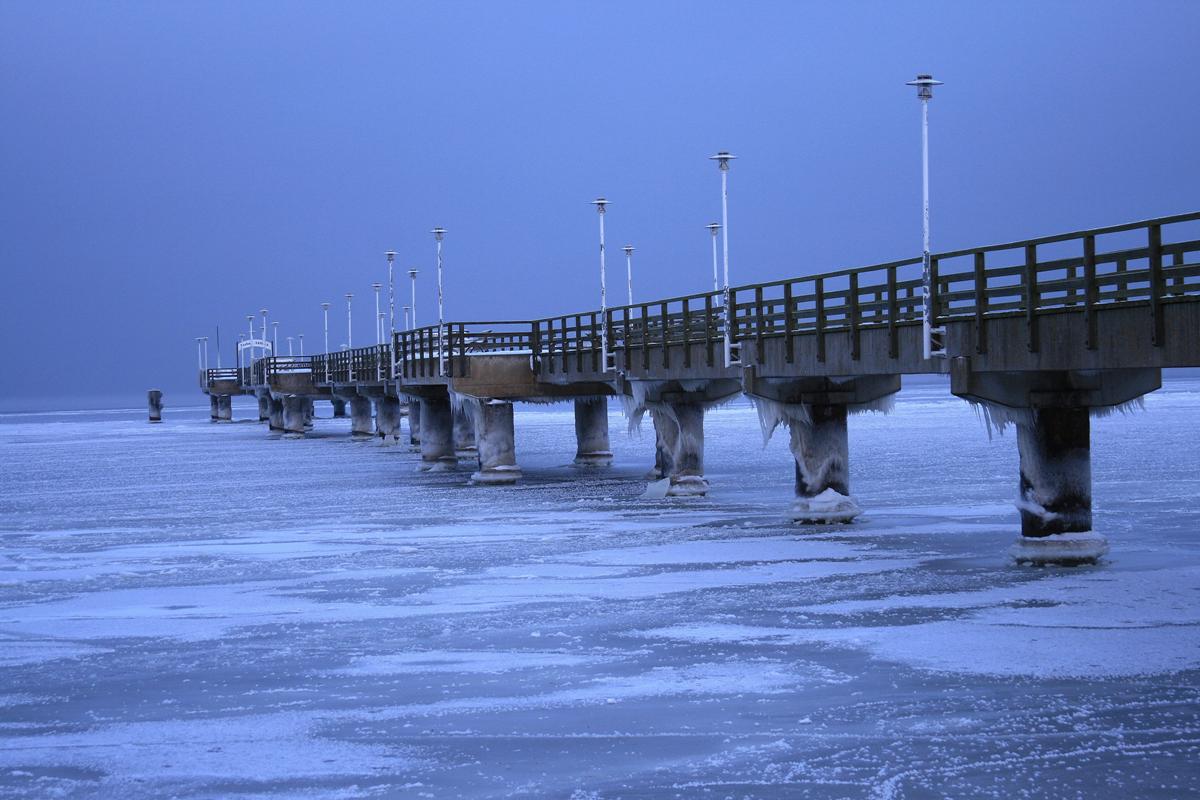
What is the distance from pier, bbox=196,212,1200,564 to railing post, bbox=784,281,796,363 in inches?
1.6

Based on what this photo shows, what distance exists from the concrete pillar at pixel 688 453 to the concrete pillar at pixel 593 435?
51.7 feet

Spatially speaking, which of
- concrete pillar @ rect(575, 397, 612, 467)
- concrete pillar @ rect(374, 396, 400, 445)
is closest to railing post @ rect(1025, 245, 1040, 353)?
concrete pillar @ rect(575, 397, 612, 467)

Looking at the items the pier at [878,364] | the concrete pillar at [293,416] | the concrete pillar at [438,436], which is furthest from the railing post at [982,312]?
the concrete pillar at [293,416]

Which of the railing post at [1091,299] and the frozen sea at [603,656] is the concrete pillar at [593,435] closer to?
the frozen sea at [603,656]

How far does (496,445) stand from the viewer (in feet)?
155

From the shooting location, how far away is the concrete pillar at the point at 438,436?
181 ft

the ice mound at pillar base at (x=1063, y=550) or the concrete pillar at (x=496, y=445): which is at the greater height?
the concrete pillar at (x=496, y=445)

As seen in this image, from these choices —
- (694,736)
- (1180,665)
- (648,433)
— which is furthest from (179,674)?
(648,433)

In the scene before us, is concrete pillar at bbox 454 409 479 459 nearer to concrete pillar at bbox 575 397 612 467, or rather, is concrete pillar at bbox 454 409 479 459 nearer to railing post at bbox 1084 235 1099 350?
concrete pillar at bbox 575 397 612 467

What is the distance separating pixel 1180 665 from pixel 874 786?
5249 millimetres

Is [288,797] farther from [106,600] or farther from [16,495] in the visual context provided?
[16,495]

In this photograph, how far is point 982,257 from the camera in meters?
23.8

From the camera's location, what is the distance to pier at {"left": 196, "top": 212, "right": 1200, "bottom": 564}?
20.6 meters

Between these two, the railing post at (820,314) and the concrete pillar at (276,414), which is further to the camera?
the concrete pillar at (276,414)
